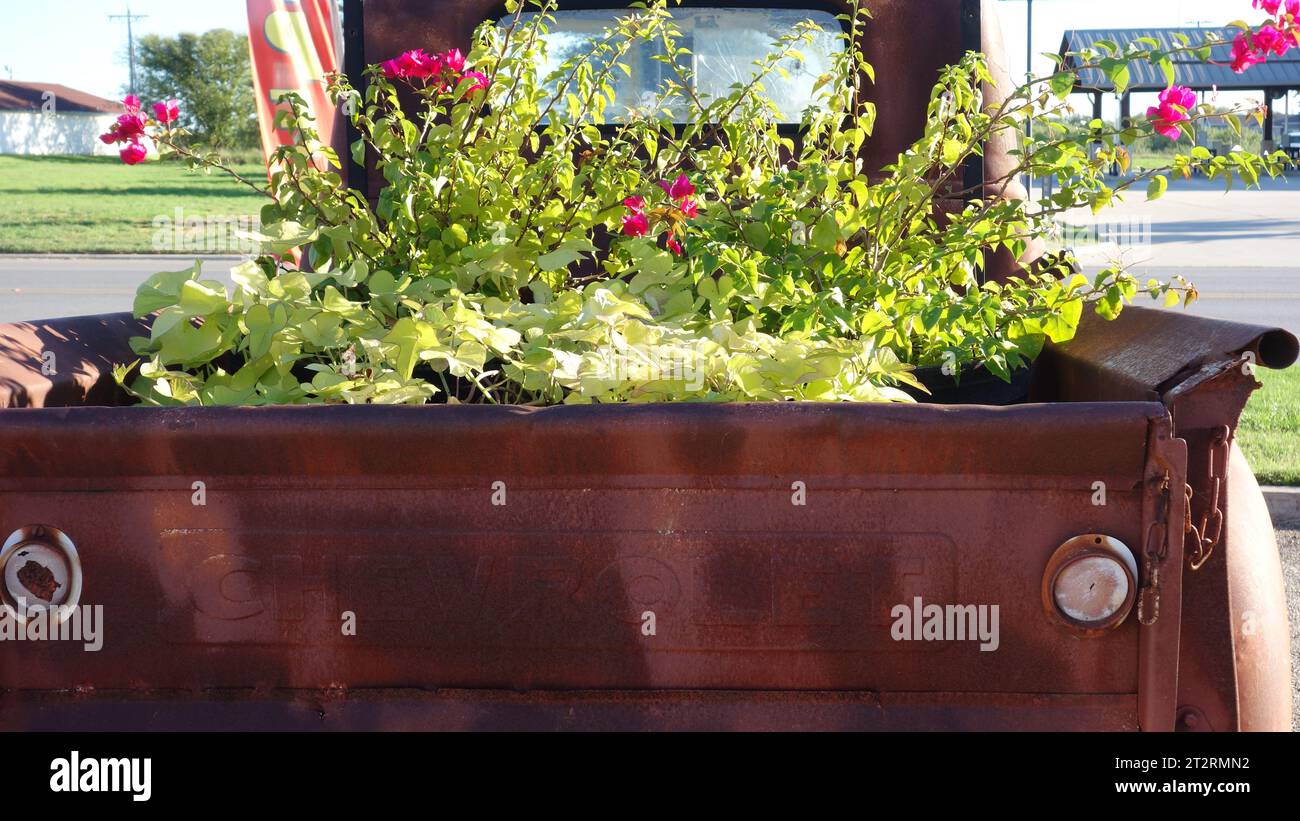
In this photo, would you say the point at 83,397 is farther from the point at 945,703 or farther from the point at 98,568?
the point at 945,703

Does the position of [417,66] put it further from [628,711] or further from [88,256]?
[88,256]

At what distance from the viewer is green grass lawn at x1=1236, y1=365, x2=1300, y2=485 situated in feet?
19.6

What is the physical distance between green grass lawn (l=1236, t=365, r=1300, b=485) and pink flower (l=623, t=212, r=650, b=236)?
446cm

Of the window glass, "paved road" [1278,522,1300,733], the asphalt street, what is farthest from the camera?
the asphalt street

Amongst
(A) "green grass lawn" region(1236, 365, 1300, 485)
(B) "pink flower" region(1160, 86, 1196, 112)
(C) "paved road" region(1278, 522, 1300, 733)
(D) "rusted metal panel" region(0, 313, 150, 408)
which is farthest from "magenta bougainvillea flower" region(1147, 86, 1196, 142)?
(A) "green grass lawn" region(1236, 365, 1300, 485)

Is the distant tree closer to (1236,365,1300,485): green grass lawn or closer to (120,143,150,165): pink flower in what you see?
(1236,365,1300,485): green grass lawn

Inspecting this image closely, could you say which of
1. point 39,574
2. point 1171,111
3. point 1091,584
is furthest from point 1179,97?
point 39,574

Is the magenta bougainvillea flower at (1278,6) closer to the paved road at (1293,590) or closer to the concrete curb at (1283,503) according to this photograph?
the paved road at (1293,590)

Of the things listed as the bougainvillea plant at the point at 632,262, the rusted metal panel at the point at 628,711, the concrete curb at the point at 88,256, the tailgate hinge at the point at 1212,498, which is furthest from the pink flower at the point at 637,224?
the concrete curb at the point at 88,256

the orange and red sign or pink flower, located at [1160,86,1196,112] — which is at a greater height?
the orange and red sign

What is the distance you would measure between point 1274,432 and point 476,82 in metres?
5.83

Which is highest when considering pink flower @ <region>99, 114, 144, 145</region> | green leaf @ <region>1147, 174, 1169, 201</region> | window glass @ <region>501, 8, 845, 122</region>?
window glass @ <region>501, 8, 845, 122</region>

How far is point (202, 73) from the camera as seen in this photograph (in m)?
68.2

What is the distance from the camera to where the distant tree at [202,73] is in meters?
63.9
